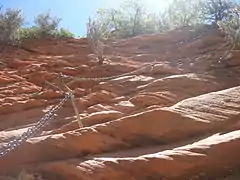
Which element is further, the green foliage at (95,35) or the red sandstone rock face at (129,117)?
the green foliage at (95,35)

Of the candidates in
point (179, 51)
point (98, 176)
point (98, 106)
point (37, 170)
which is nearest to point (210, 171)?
point (98, 176)

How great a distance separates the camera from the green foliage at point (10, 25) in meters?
18.9

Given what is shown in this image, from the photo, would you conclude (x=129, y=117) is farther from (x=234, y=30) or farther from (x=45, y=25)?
(x=45, y=25)

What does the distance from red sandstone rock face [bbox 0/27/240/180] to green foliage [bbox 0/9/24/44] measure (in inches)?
104

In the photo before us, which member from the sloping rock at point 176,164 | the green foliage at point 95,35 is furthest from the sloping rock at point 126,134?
the green foliage at point 95,35

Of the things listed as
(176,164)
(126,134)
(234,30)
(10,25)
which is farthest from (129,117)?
(10,25)

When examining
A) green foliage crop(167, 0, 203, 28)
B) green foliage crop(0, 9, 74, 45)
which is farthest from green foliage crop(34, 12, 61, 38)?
green foliage crop(167, 0, 203, 28)

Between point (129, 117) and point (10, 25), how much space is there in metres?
13.0

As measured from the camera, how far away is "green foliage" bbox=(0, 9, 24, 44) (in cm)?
1888

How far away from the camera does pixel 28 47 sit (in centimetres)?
1867

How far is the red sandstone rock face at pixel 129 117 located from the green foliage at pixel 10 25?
263 centimetres

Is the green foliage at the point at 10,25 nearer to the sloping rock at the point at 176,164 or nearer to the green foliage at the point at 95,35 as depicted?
the green foliage at the point at 95,35

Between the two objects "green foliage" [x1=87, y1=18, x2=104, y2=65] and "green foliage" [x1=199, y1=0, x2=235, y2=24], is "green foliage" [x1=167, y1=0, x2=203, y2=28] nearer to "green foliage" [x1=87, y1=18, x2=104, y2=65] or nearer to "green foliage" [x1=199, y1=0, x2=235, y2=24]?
"green foliage" [x1=199, y1=0, x2=235, y2=24]

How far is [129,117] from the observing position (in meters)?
7.92
